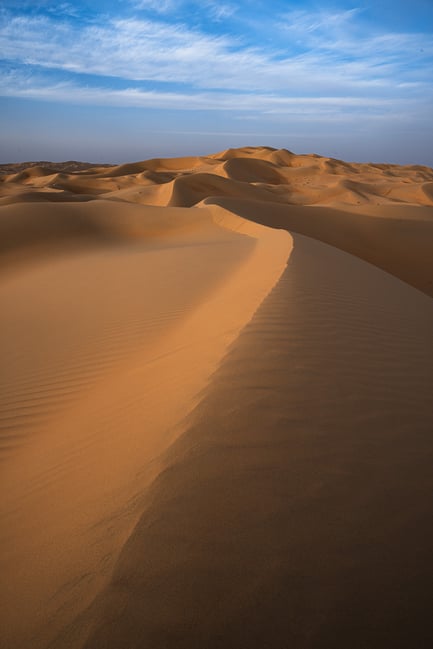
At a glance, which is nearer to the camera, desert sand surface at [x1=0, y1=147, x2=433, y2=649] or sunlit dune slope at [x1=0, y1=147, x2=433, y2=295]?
desert sand surface at [x1=0, y1=147, x2=433, y2=649]

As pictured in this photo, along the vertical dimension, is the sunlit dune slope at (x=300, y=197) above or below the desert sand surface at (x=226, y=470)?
above

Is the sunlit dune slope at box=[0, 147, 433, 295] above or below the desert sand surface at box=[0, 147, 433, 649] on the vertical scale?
above

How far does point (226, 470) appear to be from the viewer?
1.75 meters

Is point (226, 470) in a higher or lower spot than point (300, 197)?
lower

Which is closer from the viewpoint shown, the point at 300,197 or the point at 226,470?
the point at 226,470

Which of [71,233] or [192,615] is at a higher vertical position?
[71,233]

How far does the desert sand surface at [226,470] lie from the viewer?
4.11ft

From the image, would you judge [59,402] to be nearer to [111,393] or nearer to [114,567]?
[111,393]

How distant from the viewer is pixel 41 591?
4.71ft

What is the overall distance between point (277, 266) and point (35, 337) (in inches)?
131

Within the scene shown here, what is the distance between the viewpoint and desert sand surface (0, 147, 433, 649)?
1.25 meters

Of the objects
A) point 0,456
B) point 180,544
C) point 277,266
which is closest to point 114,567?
point 180,544

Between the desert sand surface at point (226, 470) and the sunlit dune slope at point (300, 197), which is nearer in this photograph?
the desert sand surface at point (226, 470)

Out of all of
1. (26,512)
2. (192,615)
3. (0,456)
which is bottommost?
(0,456)
